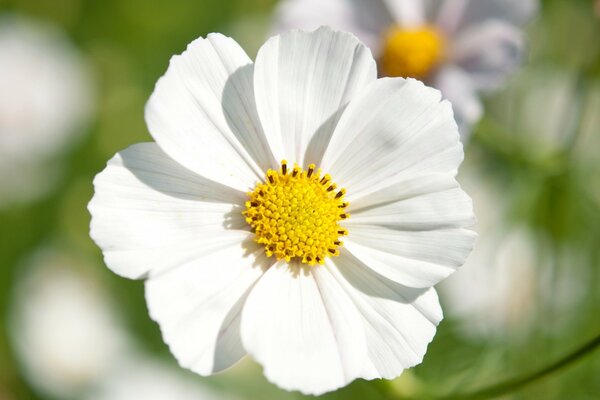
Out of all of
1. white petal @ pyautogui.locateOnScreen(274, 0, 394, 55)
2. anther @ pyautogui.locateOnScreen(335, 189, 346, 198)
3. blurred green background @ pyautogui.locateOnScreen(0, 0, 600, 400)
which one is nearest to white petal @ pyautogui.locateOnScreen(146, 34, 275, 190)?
anther @ pyautogui.locateOnScreen(335, 189, 346, 198)

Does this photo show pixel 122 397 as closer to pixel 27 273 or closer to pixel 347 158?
pixel 27 273

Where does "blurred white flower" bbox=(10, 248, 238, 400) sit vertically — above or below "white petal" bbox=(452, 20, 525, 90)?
below

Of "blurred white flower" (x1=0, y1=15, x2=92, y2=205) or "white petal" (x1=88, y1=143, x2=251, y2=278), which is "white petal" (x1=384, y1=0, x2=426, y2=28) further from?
"blurred white flower" (x1=0, y1=15, x2=92, y2=205)

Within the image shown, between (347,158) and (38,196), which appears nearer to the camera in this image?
(347,158)

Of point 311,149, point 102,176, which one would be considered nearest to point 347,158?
point 311,149

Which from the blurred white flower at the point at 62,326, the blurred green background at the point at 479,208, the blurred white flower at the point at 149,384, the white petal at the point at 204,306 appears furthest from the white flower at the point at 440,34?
the blurred white flower at the point at 62,326

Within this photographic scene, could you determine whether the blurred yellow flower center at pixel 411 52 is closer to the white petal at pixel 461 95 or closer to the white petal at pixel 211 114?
the white petal at pixel 461 95
